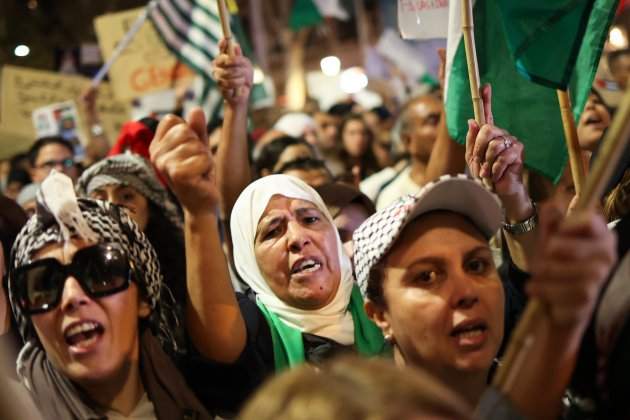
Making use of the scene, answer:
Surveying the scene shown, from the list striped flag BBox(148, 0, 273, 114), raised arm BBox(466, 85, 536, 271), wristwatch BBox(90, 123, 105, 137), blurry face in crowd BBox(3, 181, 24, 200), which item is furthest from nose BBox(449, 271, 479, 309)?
wristwatch BBox(90, 123, 105, 137)

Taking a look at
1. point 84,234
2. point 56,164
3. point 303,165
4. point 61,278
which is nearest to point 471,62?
point 84,234

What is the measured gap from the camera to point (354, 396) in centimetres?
172

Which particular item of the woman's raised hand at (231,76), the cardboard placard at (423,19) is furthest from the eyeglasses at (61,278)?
the cardboard placard at (423,19)

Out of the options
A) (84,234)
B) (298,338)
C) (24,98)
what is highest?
(24,98)

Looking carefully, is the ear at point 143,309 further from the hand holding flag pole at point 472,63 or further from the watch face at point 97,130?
the watch face at point 97,130

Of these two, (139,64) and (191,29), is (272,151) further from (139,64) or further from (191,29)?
(139,64)

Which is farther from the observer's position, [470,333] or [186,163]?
[186,163]

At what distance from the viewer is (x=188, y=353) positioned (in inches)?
128

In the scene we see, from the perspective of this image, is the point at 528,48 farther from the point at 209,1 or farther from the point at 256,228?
the point at 209,1

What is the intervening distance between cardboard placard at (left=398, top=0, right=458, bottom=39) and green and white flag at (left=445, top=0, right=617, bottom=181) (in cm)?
46

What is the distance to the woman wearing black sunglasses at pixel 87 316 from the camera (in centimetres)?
297

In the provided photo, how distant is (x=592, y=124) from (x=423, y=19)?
1.02m

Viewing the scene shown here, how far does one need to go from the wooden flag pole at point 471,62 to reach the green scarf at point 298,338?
763 millimetres

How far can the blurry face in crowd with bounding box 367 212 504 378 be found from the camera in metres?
2.71
